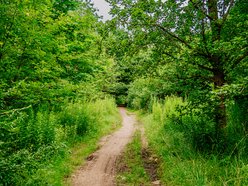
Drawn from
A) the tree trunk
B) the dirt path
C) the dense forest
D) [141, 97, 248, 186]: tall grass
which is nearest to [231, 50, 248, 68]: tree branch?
the dense forest

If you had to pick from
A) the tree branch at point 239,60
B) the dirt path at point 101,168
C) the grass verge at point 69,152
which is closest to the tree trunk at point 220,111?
the tree branch at point 239,60

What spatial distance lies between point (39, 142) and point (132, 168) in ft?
8.92

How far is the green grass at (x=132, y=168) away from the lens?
5.73m

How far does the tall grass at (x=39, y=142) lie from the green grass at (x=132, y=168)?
1.46 meters

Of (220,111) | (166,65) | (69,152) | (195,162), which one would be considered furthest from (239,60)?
(69,152)

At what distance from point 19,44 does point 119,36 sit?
2695 millimetres

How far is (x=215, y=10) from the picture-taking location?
19.4ft

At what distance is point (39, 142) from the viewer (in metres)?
5.57

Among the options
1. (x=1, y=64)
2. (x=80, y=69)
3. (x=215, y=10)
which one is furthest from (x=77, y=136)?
(x=215, y=10)

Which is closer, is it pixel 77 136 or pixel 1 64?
pixel 1 64

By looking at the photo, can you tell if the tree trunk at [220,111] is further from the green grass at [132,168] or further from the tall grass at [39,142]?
the tall grass at [39,142]

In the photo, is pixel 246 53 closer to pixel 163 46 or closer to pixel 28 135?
pixel 163 46

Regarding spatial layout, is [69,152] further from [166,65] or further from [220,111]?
[220,111]

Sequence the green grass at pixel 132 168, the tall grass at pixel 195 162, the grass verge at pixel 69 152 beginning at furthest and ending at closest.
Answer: the green grass at pixel 132 168, the grass verge at pixel 69 152, the tall grass at pixel 195 162
